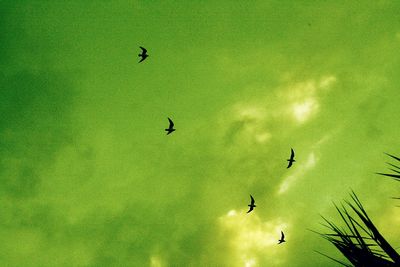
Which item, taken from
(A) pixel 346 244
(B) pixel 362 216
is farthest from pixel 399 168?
(A) pixel 346 244

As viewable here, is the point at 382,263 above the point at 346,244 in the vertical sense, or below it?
below

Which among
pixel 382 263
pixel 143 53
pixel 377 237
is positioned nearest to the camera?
pixel 382 263

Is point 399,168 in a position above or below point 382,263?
Result: above

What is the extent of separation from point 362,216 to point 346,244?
1.81 feet

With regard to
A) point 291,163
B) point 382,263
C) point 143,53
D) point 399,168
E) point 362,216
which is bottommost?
point 382,263

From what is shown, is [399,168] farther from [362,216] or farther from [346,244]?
[346,244]

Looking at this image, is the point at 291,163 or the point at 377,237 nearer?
the point at 377,237

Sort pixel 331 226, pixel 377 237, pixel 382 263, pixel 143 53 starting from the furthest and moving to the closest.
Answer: pixel 143 53 → pixel 331 226 → pixel 377 237 → pixel 382 263

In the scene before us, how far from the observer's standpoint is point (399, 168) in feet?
19.9

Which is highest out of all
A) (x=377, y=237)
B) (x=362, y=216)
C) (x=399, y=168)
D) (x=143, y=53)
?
(x=143, y=53)

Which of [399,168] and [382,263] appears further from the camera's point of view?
[399,168]

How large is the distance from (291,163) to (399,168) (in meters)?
22.6

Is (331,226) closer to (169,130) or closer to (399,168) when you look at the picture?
(399,168)

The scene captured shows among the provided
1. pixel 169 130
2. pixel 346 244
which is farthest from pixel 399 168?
pixel 169 130
